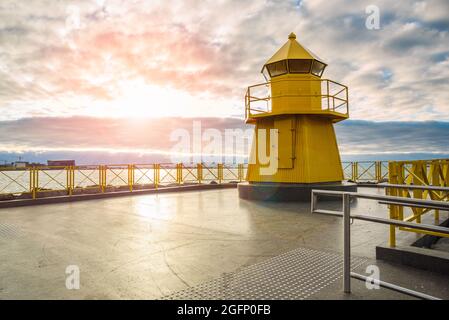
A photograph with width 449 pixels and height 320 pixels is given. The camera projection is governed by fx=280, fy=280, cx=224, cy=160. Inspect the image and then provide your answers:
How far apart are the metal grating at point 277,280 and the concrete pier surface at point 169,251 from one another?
0.04 metres

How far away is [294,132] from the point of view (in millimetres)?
11016

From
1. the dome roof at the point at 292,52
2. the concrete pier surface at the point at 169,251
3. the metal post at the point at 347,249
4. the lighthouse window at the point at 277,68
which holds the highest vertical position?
the dome roof at the point at 292,52

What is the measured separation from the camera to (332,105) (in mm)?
10984

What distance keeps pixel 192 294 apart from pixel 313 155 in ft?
29.3

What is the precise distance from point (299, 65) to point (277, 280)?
9924 mm

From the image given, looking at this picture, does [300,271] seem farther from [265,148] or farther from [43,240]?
[265,148]

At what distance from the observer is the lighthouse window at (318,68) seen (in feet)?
38.0

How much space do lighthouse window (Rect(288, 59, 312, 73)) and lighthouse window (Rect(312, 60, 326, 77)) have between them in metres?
0.26

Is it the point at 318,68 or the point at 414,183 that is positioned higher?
the point at 318,68

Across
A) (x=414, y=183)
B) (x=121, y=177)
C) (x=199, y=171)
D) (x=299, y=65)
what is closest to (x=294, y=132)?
(x=299, y=65)

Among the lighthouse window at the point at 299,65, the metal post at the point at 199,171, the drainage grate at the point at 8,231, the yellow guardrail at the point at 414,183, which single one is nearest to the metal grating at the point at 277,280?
the yellow guardrail at the point at 414,183

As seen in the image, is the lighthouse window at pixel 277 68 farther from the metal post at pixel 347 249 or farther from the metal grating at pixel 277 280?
the metal post at pixel 347 249

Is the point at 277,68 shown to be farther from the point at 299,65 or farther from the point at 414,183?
the point at 414,183

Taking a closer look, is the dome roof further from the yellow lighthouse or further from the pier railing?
the pier railing
